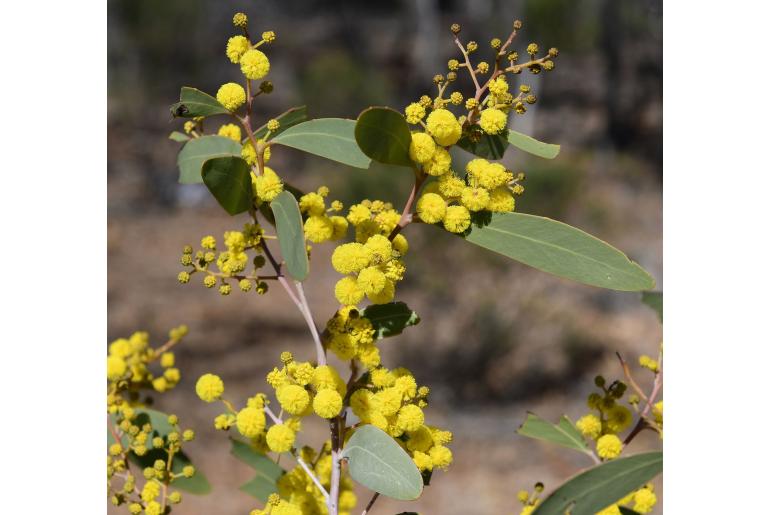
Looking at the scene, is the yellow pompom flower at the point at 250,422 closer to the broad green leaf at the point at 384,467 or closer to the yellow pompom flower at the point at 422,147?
the broad green leaf at the point at 384,467

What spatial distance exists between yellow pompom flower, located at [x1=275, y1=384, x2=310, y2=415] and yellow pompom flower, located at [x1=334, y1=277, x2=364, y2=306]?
0.08m

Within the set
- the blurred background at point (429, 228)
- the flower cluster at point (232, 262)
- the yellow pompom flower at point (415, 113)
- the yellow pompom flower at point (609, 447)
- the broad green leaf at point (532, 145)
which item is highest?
the yellow pompom flower at point (415, 113)

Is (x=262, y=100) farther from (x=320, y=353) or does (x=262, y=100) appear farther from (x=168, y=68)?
(x=320, y=353)

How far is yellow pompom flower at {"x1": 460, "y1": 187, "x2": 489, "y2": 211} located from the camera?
0.62m

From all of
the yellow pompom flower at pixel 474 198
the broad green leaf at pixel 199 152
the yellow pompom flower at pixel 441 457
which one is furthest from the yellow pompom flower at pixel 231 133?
the yellow pompom flower at pixel 441 457

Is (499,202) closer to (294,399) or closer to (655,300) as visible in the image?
(294,399)

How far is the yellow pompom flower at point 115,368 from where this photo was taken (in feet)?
2.62

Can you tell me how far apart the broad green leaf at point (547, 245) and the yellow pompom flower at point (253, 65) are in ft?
0.74

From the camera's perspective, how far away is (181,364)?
4082mm

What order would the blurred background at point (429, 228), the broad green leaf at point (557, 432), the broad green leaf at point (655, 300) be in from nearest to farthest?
the broad green leaf at point (557, 432), the broad green leaf at point (655, 300), the blurred background at point (429, 228)

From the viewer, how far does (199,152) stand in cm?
73

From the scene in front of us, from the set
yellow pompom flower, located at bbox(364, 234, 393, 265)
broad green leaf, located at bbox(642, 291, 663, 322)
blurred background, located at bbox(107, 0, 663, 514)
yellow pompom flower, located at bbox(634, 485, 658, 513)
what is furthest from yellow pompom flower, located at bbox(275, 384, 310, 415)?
blurred background, located at bbox(107, 0, 663, 514)

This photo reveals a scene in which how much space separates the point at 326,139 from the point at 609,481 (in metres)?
0.39

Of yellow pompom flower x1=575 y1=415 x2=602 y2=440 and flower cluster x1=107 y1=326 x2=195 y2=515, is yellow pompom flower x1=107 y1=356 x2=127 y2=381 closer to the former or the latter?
flower cluster x1=107 y1=326 x2=195 y2=515
